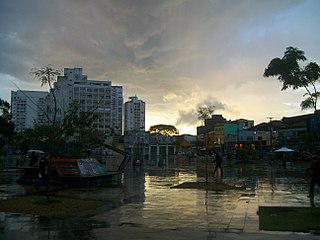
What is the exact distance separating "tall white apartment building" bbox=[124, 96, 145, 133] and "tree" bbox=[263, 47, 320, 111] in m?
141

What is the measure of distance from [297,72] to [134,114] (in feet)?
490

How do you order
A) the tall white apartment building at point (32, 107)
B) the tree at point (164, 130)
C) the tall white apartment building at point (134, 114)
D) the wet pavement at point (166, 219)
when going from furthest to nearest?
the tall white apartment building at point (134, 114)
the tree at point (164, 130)
the tall white apartment building at point (32, 107)
the wet pavement at point (166, 219)

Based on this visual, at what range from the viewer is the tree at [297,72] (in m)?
38.7

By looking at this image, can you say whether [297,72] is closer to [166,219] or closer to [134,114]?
[166,219]

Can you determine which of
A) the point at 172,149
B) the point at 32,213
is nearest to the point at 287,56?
the point at 32,213

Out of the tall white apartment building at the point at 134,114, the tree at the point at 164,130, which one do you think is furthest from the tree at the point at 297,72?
the tall white apartment building at the point at 134,114

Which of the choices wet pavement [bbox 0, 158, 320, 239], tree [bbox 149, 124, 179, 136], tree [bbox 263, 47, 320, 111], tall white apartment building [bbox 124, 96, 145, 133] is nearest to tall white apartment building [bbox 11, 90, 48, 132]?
wet pavement [bbox 0, 158, 320, 239]

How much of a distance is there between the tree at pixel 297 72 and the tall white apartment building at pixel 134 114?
464ft

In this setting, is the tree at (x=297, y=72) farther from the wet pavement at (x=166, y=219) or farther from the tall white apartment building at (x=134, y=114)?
the tall white apartment building at (x=134, y=114)

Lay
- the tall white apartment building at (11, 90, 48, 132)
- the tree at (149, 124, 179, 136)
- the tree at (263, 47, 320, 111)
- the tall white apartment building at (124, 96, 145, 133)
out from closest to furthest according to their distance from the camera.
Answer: the tall white apartment building at (11, 90, 48, 132), the tree at (263, 47, 320, 111), the tree at (149, 124, 179, 136), the tall white apartment building at (124, 96, 145, 133)

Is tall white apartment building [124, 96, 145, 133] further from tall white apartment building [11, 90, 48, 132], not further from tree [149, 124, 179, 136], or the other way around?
tall white apartment building [11, 90, 48, 132]

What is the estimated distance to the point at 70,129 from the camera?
45.5 ft

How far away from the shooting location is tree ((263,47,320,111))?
38.7 meters

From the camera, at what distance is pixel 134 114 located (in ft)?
611
